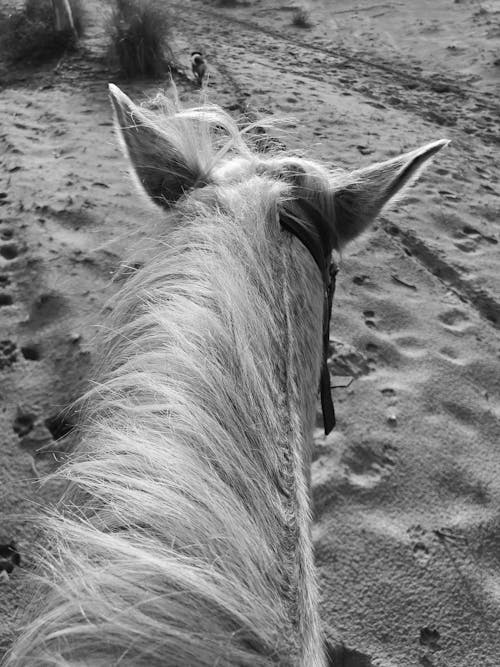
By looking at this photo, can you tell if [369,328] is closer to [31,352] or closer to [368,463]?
[368,463]

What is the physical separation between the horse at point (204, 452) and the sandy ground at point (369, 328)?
57 centimetres

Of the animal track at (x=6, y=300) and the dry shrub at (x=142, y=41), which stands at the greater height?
the dry shrub at (x=142, y=41)

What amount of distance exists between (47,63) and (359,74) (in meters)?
3.48

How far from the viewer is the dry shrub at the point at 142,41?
5512 millimetres

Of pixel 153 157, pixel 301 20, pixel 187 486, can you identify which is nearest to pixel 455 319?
pixel 153 157

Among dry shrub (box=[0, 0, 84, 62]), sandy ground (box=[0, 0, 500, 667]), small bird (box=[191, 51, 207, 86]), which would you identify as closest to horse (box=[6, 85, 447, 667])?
sandy ground (box=[0, 0, 500, 667])

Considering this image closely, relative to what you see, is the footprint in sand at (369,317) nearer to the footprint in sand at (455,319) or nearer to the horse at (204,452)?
the footprint in sand at (455,319)

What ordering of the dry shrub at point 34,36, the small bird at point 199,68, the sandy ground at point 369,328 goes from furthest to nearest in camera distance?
the dry shrub at point 34,36 < the small bird at point 199,68 < the sandy ground at point 369,328

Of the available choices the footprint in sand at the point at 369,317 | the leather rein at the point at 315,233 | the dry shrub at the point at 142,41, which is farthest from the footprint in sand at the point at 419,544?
the dry shrub at the point at 142,41

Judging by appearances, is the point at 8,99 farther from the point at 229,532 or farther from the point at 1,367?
the point at 229,532

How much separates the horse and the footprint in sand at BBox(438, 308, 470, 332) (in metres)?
1.85

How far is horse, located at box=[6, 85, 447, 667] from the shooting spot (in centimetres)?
56

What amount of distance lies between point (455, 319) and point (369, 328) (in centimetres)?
51

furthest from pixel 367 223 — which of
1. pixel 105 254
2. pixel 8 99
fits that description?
pixel 8 99
